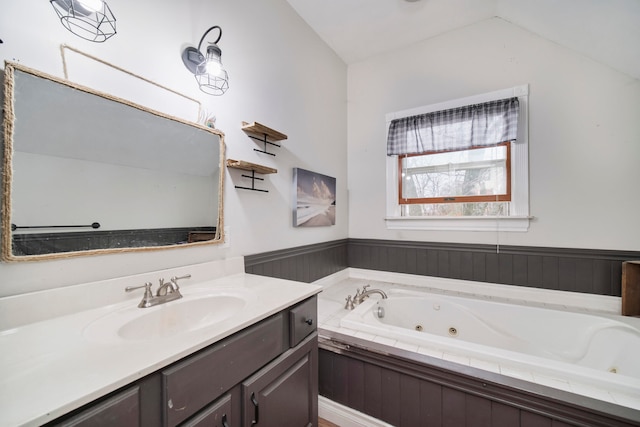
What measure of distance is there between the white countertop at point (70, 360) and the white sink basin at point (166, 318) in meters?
0.05

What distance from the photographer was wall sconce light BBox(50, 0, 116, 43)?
3.01 feet

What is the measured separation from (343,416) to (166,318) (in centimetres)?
119

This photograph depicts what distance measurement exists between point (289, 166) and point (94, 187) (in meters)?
1.26

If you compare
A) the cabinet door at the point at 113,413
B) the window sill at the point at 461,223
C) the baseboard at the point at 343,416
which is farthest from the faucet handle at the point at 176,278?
the window sill at the point at 461,223

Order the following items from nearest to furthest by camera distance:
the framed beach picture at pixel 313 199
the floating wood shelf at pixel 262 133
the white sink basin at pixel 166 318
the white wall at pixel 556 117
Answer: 1. the white sink basin at pixel 166 318
2. the floating wood shelf at pixel 262 133
3. the white wall at pixel 556 117
4. the framed beach picture at pixel 313 199

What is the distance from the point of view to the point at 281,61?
198cm

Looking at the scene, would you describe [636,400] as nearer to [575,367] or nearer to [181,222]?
[575,367]

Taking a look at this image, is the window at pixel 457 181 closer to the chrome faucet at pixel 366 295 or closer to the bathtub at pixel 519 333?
the bathtub at pixel 519 333

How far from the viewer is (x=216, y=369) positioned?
0.78m

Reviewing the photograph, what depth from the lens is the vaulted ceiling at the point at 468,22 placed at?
1515 millimetres

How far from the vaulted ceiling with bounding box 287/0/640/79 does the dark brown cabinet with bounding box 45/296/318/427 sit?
2.32 meters

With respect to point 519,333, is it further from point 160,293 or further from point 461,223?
point 160,293

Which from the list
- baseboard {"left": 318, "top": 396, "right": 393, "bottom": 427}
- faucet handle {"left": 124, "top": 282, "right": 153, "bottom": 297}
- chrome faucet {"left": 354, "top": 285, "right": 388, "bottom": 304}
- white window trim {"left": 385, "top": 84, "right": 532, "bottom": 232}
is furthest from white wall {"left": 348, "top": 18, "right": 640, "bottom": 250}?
faucet handle {"left": 124, "top": 282, "right": 153, "bottom": 297}

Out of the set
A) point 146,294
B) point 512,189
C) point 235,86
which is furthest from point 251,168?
point 512,189
